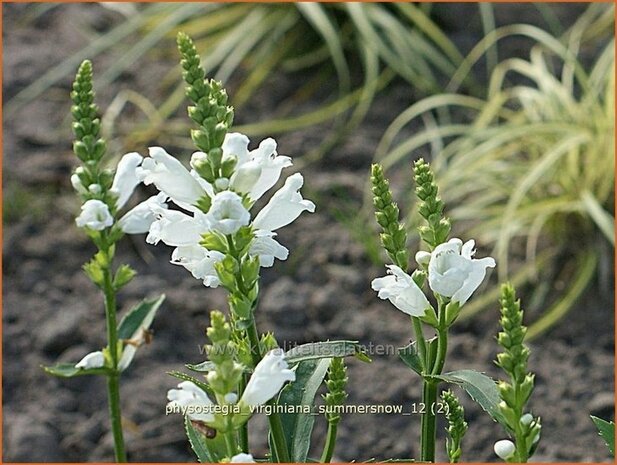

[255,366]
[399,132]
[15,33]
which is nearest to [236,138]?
[255,366]

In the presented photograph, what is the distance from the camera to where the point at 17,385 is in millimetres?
2449

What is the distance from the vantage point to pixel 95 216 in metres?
1.24

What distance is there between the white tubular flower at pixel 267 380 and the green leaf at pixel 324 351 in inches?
2.7

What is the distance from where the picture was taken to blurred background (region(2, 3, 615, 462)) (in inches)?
93.7

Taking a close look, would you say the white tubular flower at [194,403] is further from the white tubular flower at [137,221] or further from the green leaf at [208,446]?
the white tubular flower at [137,221]

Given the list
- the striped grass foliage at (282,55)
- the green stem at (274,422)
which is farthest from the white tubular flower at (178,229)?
the striped grass foliage at (282,55)

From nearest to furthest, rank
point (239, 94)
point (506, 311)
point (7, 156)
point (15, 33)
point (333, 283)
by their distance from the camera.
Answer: point (506, 311) → point (333, 283) → point (7, 156) → point (239, 94) → point (15, 33)

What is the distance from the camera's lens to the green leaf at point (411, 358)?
1125mm

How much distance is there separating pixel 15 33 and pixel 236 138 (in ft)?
9.63

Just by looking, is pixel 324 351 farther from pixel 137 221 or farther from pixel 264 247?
pixel 137 221

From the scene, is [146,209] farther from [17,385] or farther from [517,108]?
[517,108]

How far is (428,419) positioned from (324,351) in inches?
6.0

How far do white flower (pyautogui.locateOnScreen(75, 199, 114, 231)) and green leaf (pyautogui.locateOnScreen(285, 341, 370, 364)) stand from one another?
11.5 inches

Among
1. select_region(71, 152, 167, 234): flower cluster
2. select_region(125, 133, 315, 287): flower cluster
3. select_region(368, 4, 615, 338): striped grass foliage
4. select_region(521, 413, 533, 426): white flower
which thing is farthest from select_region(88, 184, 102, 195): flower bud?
select_region(368, 4, 615, 338): striped grass foliage
